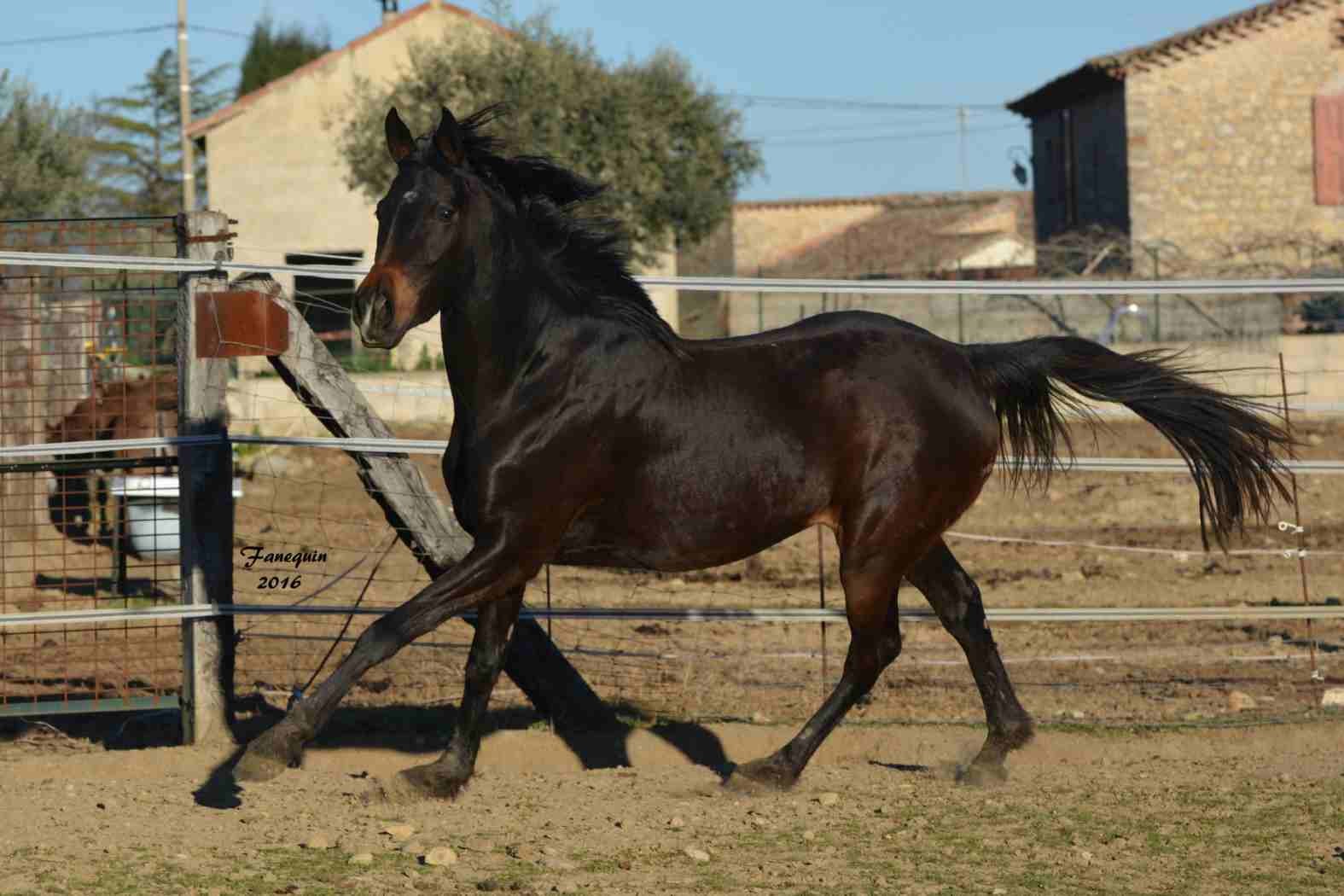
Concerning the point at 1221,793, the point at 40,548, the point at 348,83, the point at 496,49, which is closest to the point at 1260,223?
the point at 496,49

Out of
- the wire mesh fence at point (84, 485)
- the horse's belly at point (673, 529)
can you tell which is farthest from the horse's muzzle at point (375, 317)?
the wire mesh fence at point (84, 485)

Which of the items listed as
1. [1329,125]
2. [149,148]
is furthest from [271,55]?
[1329,125]

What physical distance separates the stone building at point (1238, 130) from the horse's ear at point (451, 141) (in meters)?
29.1

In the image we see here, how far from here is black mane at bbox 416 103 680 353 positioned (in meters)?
5.46

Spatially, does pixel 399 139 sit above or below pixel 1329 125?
below

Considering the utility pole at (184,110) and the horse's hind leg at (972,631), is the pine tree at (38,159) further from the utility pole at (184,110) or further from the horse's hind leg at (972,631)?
the horse's hind leg at (972,631)

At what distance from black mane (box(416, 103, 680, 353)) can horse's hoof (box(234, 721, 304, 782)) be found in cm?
173

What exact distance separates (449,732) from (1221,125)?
29419 millimetres

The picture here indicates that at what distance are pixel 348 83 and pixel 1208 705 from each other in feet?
90.3

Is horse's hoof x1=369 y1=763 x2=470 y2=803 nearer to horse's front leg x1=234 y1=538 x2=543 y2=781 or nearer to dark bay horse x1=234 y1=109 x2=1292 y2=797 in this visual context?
dark bay horse x1=234 y1=109 x2=1292 y2=797

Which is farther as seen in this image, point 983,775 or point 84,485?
point 84,485

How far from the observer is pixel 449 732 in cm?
686

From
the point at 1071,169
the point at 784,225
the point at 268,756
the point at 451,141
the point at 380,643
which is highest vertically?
the point at 784,225

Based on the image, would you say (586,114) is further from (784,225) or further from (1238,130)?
(784,225)
